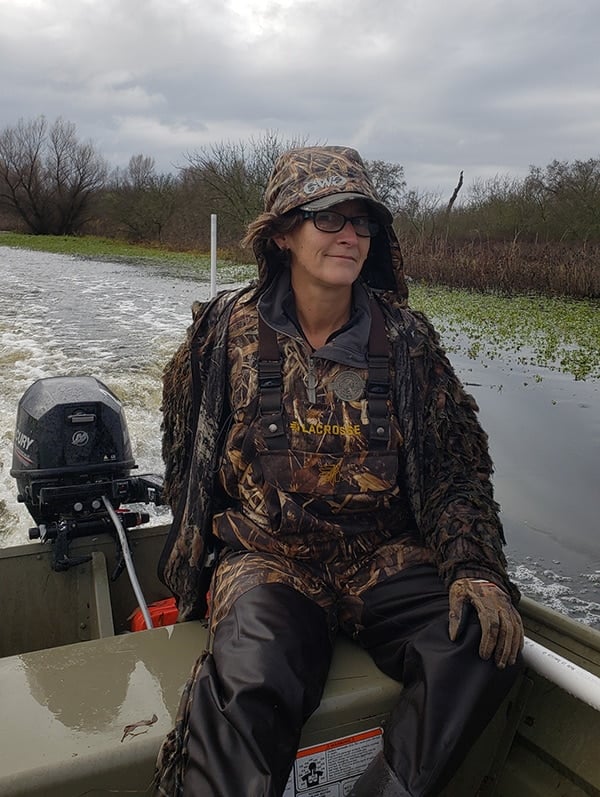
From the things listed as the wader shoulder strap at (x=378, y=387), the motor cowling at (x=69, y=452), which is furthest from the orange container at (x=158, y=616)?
the wader shoulder strap at (x=378, y=387)

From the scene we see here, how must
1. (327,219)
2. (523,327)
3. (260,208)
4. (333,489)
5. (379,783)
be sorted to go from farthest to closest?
(260,208), (523,327), (327,219), (333,489), (379,783)

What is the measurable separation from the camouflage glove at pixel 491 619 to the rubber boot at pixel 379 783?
33 cm

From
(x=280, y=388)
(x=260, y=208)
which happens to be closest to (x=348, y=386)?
(x=280, y=388)

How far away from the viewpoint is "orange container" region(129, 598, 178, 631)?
2658 millimetres

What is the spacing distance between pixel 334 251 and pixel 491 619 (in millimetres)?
1127

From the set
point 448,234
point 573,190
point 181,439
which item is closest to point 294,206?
point 181,439

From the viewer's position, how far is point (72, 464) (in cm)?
282

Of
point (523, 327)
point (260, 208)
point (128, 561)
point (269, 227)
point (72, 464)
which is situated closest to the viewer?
point (269, 227)

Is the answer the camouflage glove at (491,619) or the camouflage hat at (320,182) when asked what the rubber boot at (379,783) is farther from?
the camouflage hat at (320,182)

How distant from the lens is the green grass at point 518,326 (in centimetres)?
1154

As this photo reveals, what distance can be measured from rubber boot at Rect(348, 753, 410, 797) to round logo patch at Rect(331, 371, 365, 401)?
958mm

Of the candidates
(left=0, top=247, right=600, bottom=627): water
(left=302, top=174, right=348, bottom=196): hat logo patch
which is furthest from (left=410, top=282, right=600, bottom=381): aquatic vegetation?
(left=302, top=174, right=348, bottom=196): hat logo patch

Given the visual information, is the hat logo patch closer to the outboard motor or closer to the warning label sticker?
the outboard motor

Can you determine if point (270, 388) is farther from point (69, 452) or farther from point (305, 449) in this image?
point (69, 452)
